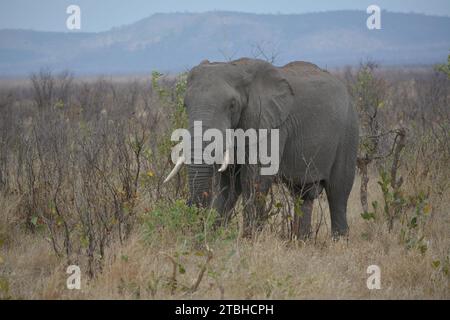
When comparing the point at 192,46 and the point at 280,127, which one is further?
the point at 192,46

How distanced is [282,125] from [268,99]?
13.8 inches

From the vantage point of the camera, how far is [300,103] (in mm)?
8117

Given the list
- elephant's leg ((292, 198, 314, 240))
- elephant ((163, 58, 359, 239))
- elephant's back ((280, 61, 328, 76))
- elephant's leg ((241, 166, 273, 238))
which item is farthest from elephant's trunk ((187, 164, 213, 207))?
elephant's back ((280, 61, 328, 76))

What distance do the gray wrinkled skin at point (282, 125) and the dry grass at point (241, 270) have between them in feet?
1.65

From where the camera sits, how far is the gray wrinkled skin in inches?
283

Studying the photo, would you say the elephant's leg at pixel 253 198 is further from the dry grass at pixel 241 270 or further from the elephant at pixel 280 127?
the dry grass at pixel 241 270

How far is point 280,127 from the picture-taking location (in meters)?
7.86

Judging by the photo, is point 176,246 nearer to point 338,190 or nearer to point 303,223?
point 303,223

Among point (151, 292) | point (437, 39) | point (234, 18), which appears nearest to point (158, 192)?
point (151, 292)

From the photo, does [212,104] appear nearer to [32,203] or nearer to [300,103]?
[300,103]

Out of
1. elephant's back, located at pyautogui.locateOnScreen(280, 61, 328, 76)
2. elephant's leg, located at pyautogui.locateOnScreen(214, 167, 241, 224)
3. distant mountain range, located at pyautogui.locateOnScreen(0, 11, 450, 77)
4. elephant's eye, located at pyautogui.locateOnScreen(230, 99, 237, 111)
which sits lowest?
distant mountain range, located at pyautogui.locateOnScreen(0, 11, 450, 77)

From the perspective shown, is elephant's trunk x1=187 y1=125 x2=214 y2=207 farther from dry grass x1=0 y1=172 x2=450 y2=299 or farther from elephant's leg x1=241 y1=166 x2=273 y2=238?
dry grass x1=0 y1=172 x2=450 y2=299

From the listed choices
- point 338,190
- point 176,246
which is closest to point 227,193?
point 176,246
